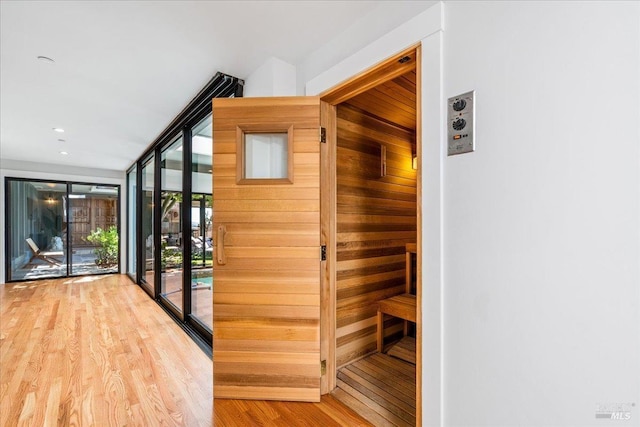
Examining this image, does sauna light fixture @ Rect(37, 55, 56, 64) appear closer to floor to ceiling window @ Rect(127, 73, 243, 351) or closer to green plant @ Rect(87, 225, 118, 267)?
floor to ceiling window @ Rect(127, 73, 243, 351)

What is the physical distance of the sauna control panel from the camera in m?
Answer: 1.26

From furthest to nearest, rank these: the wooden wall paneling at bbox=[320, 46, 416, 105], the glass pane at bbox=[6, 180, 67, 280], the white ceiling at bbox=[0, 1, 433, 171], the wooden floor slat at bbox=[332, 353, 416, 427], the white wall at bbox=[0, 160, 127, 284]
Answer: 1. the glass pane at bbox=[6, 180, 67, 280]
2. the white wall at bbox=[0, 160, 127, 284]
3. the wooden floor slat at bbox=[332, 353, 416, 427]
4. the white ceiling at bbox=[0, 1, 433, 171]
5. the wooden wall paneling at bbox=[320, 46, 416, 105]

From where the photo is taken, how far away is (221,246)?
78.0 inches

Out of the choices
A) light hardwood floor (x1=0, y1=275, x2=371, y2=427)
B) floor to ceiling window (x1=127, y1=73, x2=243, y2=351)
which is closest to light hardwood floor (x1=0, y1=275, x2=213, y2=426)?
light hardwood floor (x1=0, y1=275, x2=371, y2=427)

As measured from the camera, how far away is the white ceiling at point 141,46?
1715mm

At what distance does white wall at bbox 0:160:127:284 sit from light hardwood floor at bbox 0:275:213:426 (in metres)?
2.56

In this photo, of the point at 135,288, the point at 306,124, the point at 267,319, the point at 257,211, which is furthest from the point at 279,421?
the point at 135,288

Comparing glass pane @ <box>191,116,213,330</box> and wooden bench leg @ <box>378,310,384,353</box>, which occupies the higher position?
glass pane @ <box>191,116,213,330</box>

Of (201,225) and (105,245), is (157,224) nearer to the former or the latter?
(201,225)

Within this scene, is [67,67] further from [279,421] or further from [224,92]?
[279,421]

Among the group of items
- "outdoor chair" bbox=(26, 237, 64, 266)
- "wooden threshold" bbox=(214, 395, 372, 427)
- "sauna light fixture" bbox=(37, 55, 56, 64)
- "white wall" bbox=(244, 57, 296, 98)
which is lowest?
"wooden threshold" bbox=(214, 395, 372, 427)

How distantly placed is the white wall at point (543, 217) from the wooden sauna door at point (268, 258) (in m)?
0.86

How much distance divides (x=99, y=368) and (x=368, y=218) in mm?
2461

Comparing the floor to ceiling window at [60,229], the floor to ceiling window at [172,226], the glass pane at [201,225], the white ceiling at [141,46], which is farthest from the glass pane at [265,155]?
the floor to ceiling window at [60,229]
